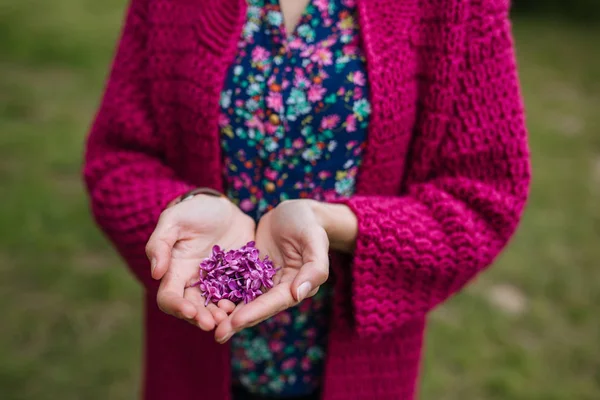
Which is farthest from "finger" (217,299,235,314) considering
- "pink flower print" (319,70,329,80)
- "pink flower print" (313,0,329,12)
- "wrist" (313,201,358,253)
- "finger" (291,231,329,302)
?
"pink flower print" (313,0,329,12)

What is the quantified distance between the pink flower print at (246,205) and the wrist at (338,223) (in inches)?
7.0

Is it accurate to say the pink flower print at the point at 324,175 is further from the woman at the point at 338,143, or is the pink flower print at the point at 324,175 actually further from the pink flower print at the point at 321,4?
the pink flower print at the point at 321,4

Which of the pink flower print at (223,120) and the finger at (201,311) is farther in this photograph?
the pink flower print at (223,120)

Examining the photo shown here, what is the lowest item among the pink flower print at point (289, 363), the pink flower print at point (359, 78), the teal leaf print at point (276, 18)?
the pink flower print at point (289, 363)

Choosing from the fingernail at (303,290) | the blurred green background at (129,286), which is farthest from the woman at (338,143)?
the blurred green background at (129,286)

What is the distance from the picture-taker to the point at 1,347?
2564 mm

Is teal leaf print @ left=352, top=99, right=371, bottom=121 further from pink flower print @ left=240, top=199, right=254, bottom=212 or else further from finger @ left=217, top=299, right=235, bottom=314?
finger @ left=217, top=299, right=235, bottom=314

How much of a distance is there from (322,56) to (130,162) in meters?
0.43

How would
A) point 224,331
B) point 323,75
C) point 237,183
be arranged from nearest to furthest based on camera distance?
point 224,331
point 323,75
point 237,183

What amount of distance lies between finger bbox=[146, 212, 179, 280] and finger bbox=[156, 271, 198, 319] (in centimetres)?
2

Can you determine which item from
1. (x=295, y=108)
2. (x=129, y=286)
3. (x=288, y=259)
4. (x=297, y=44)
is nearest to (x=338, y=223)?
(x=288, y=259)

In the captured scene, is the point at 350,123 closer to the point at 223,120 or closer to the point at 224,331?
the point at 223,120

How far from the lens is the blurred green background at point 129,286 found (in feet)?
8.23

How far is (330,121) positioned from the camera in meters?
1.14
